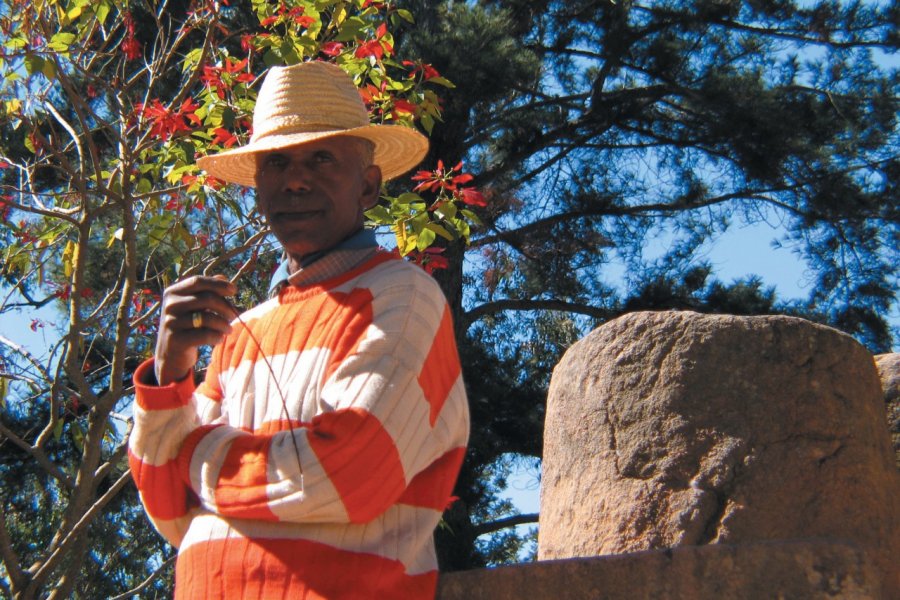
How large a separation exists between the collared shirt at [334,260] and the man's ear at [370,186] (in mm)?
104

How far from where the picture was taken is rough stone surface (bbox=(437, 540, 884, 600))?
7.01 feet

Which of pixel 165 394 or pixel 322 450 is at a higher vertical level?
pixel 165 394

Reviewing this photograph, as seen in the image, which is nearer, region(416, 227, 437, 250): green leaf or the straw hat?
the straw hat

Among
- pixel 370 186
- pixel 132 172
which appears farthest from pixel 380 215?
pixel 370 186

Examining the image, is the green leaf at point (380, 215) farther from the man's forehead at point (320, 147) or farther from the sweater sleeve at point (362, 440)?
the sweater sleeve at point (362, 440)

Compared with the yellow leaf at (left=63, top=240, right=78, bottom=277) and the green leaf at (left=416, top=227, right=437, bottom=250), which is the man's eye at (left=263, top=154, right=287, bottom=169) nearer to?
the green leaf at (left=416, top=227, right=437, bottom=250)

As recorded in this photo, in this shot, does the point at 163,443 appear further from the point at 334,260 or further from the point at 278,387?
the point at 334,260

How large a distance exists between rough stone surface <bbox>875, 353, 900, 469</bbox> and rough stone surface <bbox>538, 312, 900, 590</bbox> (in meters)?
0.37

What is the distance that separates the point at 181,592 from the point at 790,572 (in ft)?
3.51

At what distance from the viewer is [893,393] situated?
3344 mm

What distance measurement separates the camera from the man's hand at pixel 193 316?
2.00 meters

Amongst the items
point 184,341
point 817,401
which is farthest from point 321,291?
point 817,401

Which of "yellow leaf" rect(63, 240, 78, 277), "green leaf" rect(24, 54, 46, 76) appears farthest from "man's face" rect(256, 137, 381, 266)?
"yellow leaf" rect(63, 240, 78, 277)

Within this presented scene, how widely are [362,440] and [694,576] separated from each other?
0.70 meters
